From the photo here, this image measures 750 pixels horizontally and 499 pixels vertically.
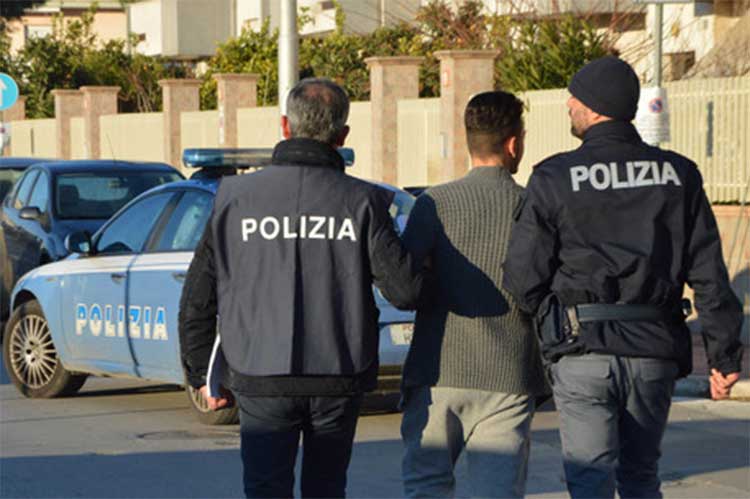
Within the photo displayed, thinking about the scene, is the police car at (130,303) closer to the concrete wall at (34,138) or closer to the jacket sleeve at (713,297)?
the jacket sleeve at (713,297)

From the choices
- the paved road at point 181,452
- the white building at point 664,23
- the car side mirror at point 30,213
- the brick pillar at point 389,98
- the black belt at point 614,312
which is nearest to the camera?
the black belt at point 614,312

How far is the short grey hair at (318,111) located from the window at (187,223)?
581cm

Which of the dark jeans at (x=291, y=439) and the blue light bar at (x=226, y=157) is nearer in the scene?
the dark jeans at (x=291, y=439)

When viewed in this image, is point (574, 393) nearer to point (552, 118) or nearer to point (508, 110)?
point (508, 110)

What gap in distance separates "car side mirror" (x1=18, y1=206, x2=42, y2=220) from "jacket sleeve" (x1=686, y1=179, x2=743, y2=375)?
11662 millimetres

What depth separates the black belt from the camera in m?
5.23

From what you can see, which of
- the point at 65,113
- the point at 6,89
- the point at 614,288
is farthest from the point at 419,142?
the point at 614,288

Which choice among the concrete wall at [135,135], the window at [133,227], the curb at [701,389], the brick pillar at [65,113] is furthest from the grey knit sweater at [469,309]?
the brick pillar at [65,113]

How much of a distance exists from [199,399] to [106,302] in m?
1.35

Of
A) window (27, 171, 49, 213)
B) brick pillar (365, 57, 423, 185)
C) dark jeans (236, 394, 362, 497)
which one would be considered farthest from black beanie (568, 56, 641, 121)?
brick pillar (365, 57, 423, 185)

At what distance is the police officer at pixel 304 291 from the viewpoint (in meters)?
5.13

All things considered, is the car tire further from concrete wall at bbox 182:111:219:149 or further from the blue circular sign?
concrete wall at bbox 182:111:219:149

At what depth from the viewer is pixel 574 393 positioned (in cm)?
530

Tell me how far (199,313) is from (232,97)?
26236 mm
